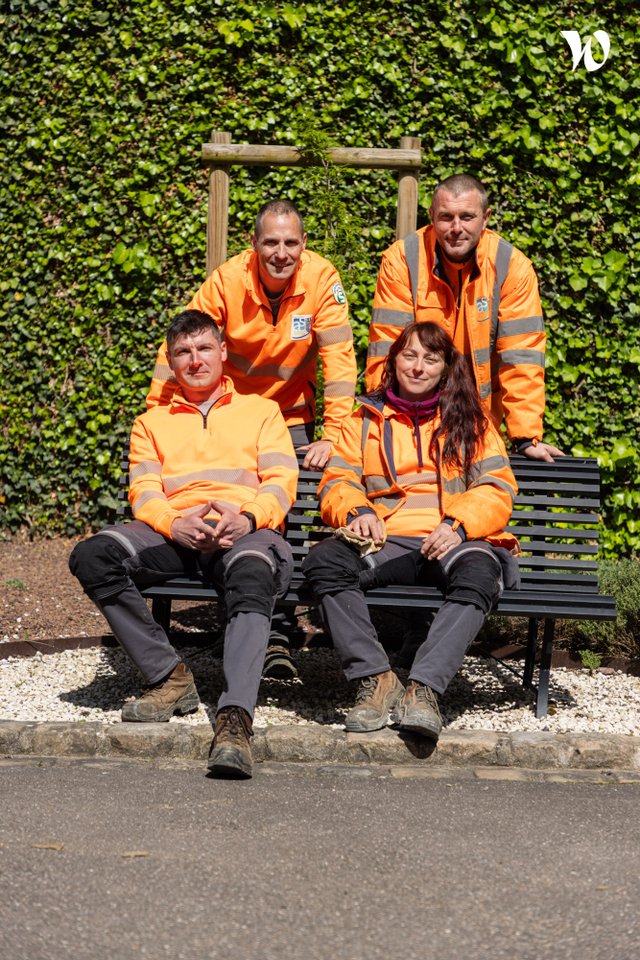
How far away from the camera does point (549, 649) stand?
4773 millimetres

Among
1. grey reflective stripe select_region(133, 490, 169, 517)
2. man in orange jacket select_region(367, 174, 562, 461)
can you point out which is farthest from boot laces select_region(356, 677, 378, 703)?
man in orange jacket select_region(367, 174, 562, 461)

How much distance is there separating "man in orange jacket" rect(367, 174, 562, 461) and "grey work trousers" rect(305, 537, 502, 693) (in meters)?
0.86

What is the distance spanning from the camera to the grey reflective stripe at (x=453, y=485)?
4879 mm

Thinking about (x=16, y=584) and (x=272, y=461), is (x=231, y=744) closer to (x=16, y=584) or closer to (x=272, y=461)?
(x=272, y=461)

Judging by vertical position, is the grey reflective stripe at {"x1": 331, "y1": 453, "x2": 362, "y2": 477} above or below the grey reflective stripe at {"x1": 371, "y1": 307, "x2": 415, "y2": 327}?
below

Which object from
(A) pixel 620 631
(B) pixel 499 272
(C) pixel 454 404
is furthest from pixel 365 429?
(A) pixel 620 631

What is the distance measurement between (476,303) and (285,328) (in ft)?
2.82

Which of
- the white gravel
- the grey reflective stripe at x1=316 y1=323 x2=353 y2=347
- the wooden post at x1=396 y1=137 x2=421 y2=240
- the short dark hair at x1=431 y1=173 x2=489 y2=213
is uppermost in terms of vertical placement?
the wooden post at x1=396 y1=137 x2=421 y2=240

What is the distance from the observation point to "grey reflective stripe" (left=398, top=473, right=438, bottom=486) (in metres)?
4.93

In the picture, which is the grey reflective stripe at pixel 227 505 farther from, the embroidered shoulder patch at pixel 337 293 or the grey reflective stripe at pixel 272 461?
the embroidered shoulder patch at pixel 337 293

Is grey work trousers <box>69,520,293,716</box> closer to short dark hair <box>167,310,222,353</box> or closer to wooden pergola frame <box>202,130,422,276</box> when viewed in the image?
short dark hair <box>167,310,222,353</box>

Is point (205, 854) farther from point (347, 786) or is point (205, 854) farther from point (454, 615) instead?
point (454, 615)

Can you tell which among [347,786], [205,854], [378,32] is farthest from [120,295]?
[205,854]

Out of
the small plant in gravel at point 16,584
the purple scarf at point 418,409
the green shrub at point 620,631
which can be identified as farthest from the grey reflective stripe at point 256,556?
the small plant in gravel at point 16,584
